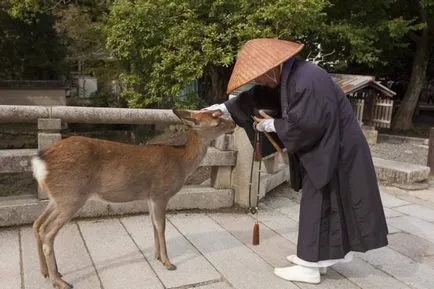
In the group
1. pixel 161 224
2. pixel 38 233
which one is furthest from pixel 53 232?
pixel 161 224

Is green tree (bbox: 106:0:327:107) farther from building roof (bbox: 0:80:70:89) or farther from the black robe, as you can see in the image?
building roof (bbox: 0:80:70:89)

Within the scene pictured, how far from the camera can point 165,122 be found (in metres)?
4.82

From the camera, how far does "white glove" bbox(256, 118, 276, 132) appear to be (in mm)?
3338

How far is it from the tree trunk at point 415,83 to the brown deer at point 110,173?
45.1ft

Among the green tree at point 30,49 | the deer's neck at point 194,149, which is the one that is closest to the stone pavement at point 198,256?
the deer's neck at point 194,149

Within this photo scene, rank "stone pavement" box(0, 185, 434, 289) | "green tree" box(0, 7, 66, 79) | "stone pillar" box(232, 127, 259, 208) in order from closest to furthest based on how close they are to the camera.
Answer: "stone pavement" box(0, 185, 434, 289)
"stone pillar" box(232, 127, 259, 208)
"green tree" box(0, 7, 66, 79)

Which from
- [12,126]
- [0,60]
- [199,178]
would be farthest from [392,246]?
[0,60]

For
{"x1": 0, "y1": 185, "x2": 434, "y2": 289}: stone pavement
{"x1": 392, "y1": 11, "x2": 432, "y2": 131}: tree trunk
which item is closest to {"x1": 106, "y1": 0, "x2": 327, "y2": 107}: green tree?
{"x1": 0, "y1": 185, "x2": 434, "y2": 289}: stone pavement

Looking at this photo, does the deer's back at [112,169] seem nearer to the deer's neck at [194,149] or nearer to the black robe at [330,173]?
the deer's neck at [194,149]

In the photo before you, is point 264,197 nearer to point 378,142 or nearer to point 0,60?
point 378,142

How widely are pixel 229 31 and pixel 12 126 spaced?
47.0ft

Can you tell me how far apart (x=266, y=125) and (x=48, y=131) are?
2.29 m

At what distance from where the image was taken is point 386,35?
12945 mm

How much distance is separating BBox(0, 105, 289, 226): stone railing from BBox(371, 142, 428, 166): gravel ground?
517 cm
